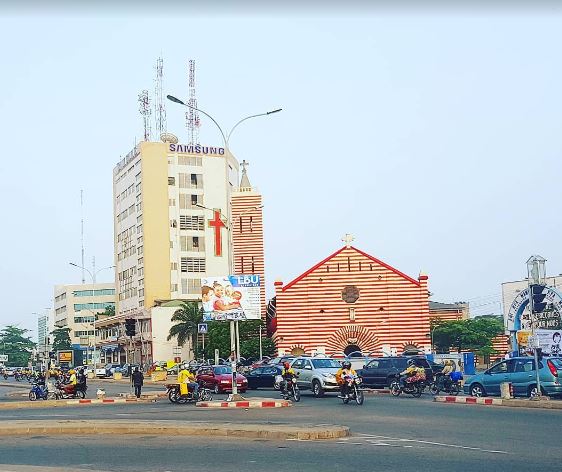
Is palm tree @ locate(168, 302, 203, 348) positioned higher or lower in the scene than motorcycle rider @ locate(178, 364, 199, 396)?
higher

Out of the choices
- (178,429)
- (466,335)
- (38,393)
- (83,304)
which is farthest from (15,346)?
(178,429)

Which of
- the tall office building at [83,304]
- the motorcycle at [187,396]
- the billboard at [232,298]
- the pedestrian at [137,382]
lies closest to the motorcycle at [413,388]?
the billboard at [232,298]

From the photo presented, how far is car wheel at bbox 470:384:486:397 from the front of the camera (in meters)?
32.3

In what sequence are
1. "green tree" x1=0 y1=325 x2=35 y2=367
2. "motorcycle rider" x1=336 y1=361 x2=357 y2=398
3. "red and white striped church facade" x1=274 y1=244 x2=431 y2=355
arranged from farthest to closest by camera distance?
1. "green tree" x1=0 y1=325 x2=35 y2=367
2. "red and white striped church facade" x1=274 y1=244 x2=431 y2=355
3. "motorcycle rider" x1=336 y1=361 x2=357 y2=398

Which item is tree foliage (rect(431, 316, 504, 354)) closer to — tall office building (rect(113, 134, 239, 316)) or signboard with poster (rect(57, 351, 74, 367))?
tall office building (rect(113, 134, 239, 316))

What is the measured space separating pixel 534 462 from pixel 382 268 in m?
56.4

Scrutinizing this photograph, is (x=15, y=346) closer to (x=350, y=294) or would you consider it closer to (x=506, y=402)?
(x=350, y=294)

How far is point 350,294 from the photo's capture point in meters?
69.2

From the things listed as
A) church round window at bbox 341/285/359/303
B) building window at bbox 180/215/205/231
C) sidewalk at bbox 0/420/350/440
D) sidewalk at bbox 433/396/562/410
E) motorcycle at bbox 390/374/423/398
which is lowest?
sidewalk at bbox 433/396/562/410

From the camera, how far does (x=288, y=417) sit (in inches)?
931

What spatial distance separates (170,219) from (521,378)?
76.8m

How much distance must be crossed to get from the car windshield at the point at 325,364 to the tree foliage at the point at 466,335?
52735 mm

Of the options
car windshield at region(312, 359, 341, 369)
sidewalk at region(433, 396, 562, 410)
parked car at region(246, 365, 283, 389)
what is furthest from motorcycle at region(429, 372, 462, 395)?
parked car at region(246, 365, 283, 389)

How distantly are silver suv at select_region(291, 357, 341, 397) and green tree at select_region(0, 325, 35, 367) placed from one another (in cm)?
12598
